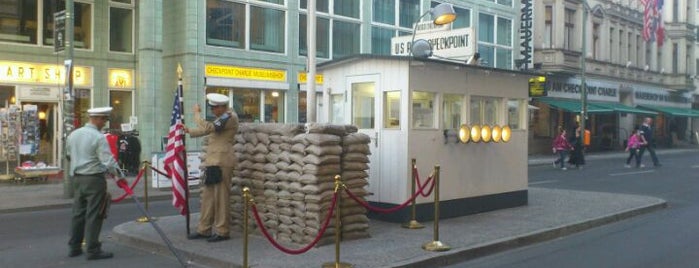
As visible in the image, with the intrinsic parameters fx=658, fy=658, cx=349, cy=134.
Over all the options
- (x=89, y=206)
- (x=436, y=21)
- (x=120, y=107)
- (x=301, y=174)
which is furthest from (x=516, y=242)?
(x=120, y=107)

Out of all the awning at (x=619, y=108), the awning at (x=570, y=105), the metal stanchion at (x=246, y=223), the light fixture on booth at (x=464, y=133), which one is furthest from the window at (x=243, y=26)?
the awning at (x=619, y=108)

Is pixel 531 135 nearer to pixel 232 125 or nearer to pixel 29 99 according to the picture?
pixel 29 99

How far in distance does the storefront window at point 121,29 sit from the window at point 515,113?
46.6 ft

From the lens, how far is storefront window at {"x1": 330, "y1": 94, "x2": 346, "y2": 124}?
431 inches

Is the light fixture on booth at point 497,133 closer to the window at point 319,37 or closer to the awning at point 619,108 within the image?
the window at point 319,37

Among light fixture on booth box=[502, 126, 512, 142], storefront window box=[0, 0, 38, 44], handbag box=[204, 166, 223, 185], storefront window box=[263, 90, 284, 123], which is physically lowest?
handbag box=[204, 166, 223, 185]

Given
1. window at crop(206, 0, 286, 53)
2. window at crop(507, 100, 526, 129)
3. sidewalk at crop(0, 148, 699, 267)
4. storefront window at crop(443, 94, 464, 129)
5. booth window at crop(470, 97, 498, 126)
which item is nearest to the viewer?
sidewalk at crop(0, 148, 699, 267)

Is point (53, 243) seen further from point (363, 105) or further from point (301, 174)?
point (363, 105)

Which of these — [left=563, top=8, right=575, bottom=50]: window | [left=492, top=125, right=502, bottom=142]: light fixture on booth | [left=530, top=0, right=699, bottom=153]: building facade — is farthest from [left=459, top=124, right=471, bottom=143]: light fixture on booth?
[left=563, top=8, right=575, bottom=50]: window

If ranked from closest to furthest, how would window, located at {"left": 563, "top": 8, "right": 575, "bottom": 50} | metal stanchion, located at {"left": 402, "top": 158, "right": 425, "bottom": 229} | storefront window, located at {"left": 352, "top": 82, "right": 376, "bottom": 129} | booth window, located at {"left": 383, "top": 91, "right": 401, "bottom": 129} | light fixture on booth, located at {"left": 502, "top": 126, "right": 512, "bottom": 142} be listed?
metal stanchion, located at {"left": 402, "top": 158, "right": 425, "bottom": 229}, booth window, located at {"left": 383, "top": 91, "right": 401, "bottom": 129}, storefront window, located at {"left": 352, "top": 82, "right": 376, "bottom": 129}, light fixture on booth, located at {"left": 502, "top": 126, "right": 512, "bottom": 142}, window, located at {"left": 563, "top": 8, "right": 575, "bottom": 50}

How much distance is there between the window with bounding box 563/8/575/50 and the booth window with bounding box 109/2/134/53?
2433cm

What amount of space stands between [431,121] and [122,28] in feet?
48.0

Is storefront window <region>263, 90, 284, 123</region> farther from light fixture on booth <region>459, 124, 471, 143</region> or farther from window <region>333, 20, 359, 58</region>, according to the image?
light fixture on booth <region>459, 124, 471, 143</region>

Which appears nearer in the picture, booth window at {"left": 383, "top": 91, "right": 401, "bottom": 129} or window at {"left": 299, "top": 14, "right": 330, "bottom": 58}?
booth window at {"left": 383, "top": 91, "right": 401, "bottom": 129}
